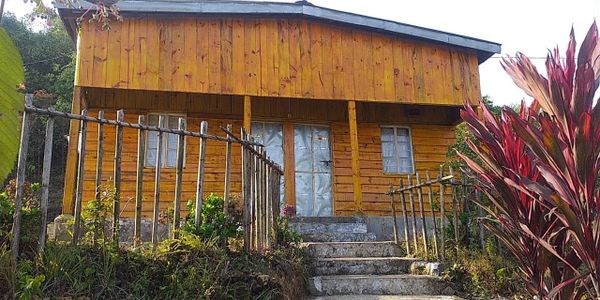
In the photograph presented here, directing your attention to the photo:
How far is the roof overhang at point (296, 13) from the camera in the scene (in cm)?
859

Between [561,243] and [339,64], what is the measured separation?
6848 millimetres

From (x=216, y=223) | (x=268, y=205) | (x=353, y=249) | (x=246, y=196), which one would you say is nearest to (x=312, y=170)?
(x=353, y=249)

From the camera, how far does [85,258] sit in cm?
340

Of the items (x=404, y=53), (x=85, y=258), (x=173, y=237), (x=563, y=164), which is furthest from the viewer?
(x=404, y=53)

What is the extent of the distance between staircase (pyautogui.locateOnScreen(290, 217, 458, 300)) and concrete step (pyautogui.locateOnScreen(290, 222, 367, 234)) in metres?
0.65

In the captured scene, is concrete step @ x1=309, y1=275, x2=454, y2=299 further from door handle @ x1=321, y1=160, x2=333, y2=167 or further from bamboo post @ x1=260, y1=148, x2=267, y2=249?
door handle @ x1=321, y1=160, x2=333, y2=167

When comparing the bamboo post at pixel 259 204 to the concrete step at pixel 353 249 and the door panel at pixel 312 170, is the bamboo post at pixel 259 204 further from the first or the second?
the door panel at pixel 312 170

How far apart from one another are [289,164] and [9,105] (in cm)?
958

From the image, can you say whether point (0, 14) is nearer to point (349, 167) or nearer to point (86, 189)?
point (86, 189)

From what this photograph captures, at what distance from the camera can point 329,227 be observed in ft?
26.7

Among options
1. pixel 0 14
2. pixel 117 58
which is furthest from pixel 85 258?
pixel 117 58

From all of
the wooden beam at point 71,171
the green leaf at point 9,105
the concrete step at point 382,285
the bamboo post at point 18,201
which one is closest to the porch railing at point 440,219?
the concrete step at point 382,285

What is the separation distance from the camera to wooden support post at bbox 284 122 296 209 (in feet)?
32.4

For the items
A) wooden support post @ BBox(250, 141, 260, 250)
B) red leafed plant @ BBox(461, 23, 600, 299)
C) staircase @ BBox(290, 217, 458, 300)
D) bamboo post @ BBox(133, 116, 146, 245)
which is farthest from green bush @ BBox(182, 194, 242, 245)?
red leafed plant @ BBox(461, 23, 600, 299)
